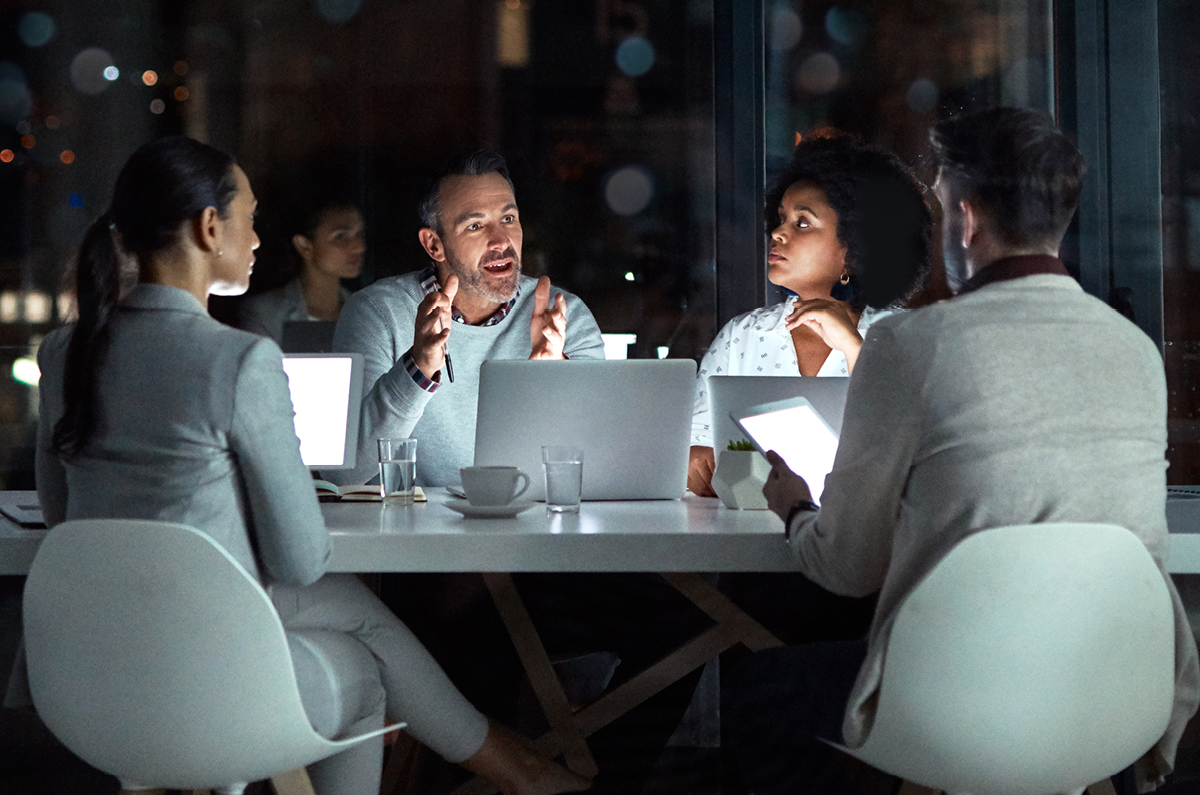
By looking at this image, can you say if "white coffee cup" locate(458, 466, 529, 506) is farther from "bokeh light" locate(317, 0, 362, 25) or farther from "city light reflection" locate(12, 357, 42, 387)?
"bokeh light" locate(317, 0, 362, 25)

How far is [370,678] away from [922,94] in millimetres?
4977

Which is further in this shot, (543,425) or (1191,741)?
(1191,741)

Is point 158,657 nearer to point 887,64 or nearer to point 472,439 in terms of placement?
point 472,439

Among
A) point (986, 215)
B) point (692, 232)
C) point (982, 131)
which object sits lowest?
point (986, 215)

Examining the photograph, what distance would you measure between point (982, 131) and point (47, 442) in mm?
1328

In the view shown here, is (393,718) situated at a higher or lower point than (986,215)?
lower

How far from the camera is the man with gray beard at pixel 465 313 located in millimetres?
2605

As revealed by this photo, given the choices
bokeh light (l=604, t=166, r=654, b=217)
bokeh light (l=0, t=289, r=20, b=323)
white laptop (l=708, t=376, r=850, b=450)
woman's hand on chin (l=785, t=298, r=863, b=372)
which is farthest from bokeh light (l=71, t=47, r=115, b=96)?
white laptop (l=708, t=376, r=850, b=450)

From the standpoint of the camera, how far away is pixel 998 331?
50.8 inches

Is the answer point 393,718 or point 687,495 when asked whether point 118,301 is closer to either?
point 393,718

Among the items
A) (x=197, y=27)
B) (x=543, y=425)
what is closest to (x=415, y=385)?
(x=543, y=425)

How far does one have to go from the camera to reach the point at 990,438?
1264 millimetres

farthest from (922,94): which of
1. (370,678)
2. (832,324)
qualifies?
(370,678)

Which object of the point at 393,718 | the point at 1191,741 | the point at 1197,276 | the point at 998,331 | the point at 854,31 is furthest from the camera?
the point at 854,31
